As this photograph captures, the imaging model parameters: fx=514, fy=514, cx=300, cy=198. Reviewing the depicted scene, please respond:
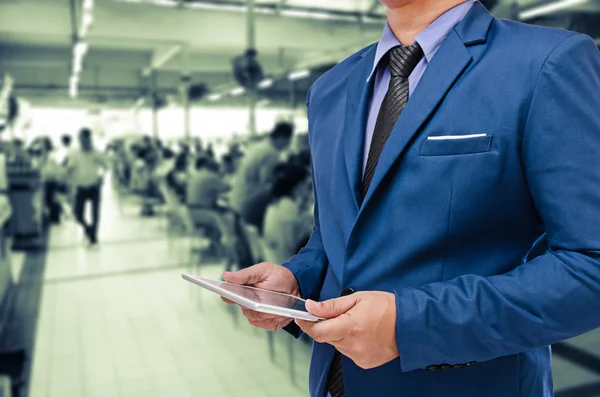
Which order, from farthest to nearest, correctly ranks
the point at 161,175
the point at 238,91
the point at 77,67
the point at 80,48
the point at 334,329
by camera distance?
the point at 161,175, the point at 77,67, the point at 80,48, the point at 238,91, the point at 334,329

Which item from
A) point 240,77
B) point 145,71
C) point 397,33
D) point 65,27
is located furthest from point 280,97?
point 397,33

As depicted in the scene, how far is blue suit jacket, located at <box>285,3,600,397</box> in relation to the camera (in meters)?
0.60

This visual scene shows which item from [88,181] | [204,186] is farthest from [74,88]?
[204,186]

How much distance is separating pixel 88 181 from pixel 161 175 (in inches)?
35.8

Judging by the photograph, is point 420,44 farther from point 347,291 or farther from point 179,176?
point 179,176

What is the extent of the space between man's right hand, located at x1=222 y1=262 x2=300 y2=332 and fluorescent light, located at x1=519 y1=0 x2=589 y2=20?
3172 millimetres

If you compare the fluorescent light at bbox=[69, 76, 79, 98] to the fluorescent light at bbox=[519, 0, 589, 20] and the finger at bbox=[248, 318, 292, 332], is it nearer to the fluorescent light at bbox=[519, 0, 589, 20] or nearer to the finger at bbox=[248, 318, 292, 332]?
the fluorescent light at bbox=[519, 0, 589, 20]

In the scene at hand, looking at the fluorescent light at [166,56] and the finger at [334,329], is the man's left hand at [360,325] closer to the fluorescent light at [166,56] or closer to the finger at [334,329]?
the finger at [334,329]

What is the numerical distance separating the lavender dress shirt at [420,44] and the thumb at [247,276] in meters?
0.26

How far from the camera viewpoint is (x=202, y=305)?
Result: 14.3 ft

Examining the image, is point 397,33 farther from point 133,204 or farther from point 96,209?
point 133,204

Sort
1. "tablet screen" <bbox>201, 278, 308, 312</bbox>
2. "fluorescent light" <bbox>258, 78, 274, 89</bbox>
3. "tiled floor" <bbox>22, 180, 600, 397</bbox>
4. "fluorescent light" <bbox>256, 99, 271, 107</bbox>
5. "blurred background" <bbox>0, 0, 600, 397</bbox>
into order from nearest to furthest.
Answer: "tablet screen" <bbox>201, 278, 308, 312</bbox> < "tiled floor" <bbox>22, 180, 600, 397</bbox> < "blurred background" <bbox>0, 0, 600, 397</bbox> < "fluorescent light" <bbox>258, 78, 274, 89</bbox> < "fluorescent light" <bbox>256, 99, 271, 107</bbox>

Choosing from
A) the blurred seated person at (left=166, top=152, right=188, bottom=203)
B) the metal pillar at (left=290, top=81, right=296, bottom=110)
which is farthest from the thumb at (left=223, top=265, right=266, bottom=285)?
the blurred seated person at (left=166, top=152, right=188, bottom=203)

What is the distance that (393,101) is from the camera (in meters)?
0.76
